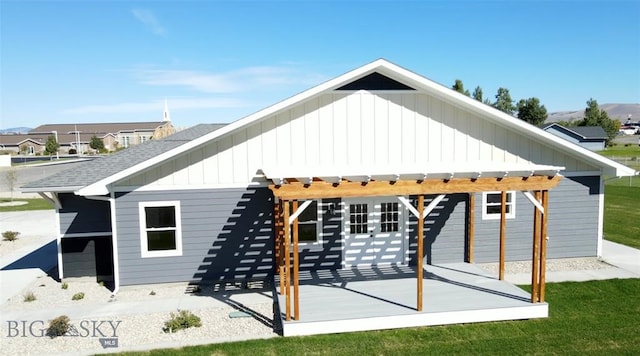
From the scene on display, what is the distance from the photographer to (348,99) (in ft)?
35.6

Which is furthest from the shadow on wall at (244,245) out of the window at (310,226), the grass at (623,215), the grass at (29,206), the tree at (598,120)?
the tree at (598,120)

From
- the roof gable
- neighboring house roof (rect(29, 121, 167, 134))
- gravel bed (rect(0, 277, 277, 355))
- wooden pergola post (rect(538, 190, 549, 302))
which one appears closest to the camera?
gravel bed (rect(0, 277, 277, 355))

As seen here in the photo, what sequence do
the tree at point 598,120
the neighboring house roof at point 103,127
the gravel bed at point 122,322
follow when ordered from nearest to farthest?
the gravel bed at point 122,322 < the tree at point 598,120 < the neighboring house roof at point 103,127

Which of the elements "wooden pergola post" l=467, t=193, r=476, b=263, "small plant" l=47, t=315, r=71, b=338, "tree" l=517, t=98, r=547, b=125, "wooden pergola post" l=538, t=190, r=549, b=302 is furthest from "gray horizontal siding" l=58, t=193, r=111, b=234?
"tree" l=517, t=98, r=547, b=125

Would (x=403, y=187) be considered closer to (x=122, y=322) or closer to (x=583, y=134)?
(x=122, y=322)

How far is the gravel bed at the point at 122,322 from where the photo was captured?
304 inches

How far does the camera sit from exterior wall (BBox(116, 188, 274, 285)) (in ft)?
34.4

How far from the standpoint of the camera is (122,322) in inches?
340

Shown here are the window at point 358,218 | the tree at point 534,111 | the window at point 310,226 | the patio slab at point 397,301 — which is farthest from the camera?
the tree at point 534,111

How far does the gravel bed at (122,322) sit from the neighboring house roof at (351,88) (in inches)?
100

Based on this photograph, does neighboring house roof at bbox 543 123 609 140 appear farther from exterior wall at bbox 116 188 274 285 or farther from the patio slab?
exterior wall at bbox 116 188 274 285

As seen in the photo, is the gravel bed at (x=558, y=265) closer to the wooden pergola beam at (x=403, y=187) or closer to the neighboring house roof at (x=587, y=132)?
the wooden pergola beam at (x=403, y=187)

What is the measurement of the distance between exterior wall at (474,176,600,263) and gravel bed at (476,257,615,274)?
0.15 meters

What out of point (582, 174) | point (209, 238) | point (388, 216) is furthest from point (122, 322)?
point (582, 174)
